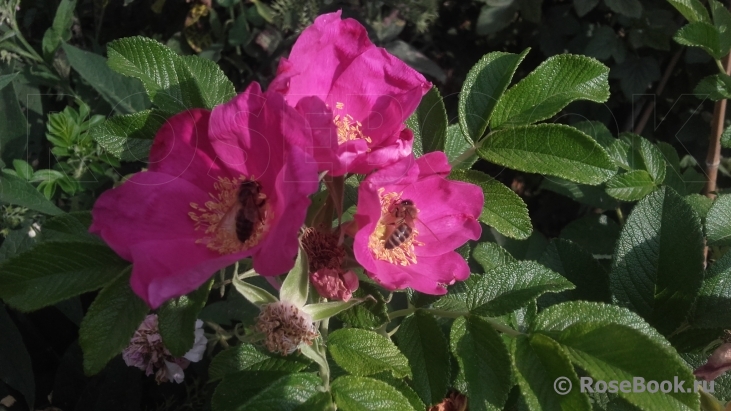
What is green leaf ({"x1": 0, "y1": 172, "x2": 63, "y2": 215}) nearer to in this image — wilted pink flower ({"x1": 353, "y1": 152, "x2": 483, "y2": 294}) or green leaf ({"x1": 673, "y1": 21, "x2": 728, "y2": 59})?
wilted pink flower ({"x1": 353, "y1": 152, "x2": 483, "y2": 294})

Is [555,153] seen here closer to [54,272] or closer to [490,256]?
[490,256]

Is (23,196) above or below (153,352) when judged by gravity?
above

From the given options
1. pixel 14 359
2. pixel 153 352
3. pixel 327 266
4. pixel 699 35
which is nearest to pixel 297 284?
pixel 327 266

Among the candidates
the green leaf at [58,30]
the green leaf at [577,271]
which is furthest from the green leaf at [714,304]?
the green leaf at [58,30]

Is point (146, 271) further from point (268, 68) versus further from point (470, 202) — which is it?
point (268, 68)

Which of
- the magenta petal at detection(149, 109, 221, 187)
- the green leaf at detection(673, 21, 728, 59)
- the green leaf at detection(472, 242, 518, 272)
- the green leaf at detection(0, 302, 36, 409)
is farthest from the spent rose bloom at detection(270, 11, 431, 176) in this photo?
the green leaf at detection(0, 302, 36, 409)

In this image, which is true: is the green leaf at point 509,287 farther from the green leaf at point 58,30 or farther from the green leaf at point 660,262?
the green leaf at point 58,30
